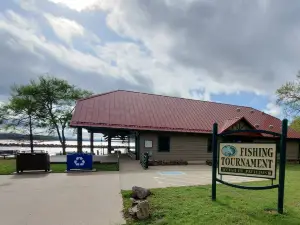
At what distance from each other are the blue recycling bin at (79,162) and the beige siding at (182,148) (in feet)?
17.0

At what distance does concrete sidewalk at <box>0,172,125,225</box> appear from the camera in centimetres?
562

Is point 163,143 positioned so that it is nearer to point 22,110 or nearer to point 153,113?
point 153,113

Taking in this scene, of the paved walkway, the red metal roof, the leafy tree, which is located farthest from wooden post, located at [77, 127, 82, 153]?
the leafy tree

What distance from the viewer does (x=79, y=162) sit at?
13008 millimetres

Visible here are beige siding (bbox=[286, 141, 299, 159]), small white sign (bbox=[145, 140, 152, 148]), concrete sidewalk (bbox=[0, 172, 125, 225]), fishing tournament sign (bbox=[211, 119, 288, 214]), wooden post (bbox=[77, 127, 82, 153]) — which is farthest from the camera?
beige siding (bbox=[286, 141, 299, 159])

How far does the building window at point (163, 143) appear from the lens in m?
18.0

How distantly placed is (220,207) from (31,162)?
34.1 feet

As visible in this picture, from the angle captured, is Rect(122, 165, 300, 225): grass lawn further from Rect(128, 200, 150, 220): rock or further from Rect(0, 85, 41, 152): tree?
Rect(0, 85, 41, 152): tree

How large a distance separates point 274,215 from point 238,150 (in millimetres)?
1787

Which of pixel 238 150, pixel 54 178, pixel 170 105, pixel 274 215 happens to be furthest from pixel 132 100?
pixel 274 215

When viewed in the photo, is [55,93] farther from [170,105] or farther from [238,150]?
[238,150]

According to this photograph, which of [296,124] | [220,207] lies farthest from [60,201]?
[296,124]

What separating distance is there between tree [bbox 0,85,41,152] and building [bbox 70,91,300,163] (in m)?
12.3

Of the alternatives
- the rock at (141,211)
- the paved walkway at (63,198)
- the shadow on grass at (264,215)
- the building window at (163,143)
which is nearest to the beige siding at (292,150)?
the building window at (163,143)
